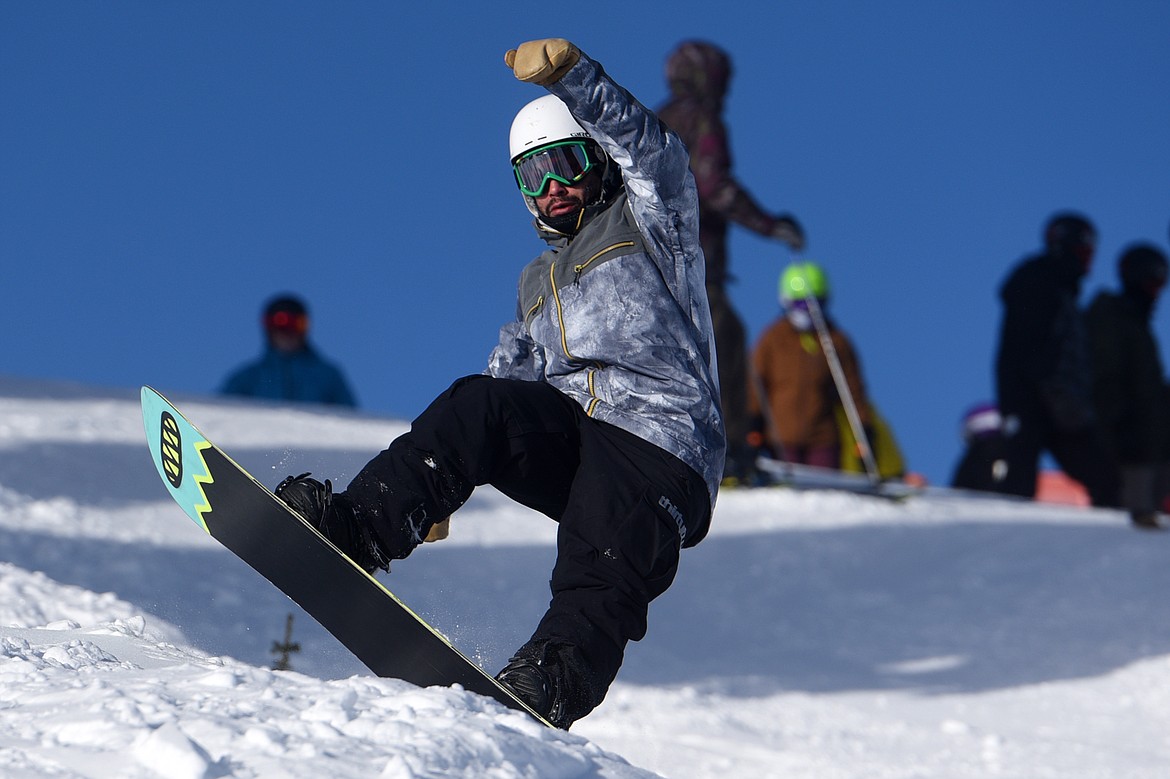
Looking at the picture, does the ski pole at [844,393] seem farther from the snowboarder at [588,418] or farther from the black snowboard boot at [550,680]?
the black snowboard boot at [550,680]

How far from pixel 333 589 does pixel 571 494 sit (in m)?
0.57

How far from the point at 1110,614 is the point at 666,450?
4.37m

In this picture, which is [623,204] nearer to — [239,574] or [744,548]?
[239,574]

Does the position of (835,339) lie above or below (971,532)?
above

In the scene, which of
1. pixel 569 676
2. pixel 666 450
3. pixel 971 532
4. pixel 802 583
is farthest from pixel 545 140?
pixel 971 532

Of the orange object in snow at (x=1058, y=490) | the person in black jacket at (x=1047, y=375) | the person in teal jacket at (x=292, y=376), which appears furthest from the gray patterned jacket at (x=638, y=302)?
the orange object in snow at (x=1058, y=490)

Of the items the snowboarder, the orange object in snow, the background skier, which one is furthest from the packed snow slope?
the orange object in snow

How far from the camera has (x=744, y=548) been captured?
762 centimetres

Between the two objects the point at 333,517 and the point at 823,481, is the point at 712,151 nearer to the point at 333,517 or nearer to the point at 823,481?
the point at 823,481

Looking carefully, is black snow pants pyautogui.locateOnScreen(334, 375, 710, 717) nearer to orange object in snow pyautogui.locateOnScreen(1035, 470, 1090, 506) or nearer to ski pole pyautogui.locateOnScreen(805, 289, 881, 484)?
ski pole pyautogui.locateOnScreen(805, 289, 881, 484)

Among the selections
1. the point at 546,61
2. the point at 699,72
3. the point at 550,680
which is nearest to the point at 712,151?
the point at 699,72

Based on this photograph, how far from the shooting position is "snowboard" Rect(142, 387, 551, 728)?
9.77 feet

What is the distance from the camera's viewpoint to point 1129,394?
30.1 feet

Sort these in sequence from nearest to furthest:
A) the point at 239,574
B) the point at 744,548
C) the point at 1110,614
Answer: the point at 239,574, the point at 1110,614, the point at 744,548
